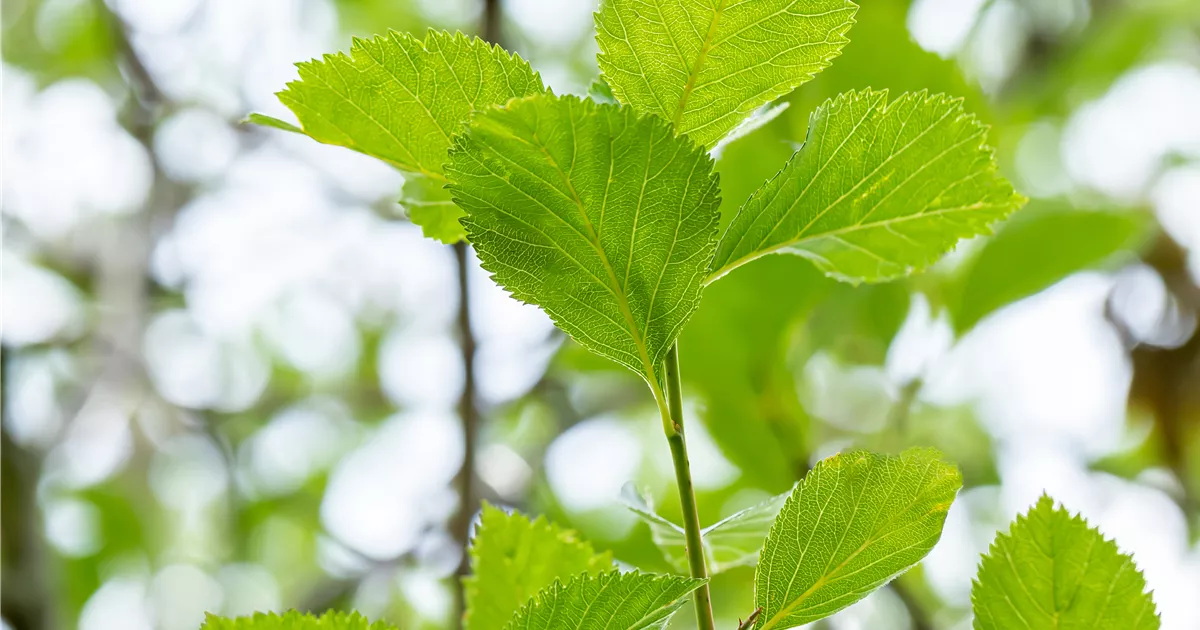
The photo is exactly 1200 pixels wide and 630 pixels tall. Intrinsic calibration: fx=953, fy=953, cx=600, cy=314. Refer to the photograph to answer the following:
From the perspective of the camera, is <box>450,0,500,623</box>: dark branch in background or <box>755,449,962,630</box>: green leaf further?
<box>450,0,500,623</box>: dark branch in background

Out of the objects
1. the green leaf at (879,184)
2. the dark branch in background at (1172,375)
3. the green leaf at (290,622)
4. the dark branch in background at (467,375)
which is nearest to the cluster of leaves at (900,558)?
the green leaf at (290,622)

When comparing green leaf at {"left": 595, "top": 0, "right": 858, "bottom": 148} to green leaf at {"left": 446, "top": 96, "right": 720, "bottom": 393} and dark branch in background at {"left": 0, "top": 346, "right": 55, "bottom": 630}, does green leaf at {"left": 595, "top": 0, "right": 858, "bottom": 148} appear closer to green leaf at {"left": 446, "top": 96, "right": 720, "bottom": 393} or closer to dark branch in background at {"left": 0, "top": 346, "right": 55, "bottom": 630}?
green leaf at {"left": 446, "top": 96, "right": 720, "bottom": 393}

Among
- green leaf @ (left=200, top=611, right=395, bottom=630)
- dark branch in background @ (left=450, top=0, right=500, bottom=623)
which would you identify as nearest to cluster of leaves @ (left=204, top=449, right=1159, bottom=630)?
green leaf @ (left=200, top=611, right=395, bottom=630)

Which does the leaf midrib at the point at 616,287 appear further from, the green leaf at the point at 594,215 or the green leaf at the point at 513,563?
the green leaf at the point at 513,563

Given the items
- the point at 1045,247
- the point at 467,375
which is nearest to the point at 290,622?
the point at 467,375

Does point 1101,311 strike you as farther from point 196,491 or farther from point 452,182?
point 196,491

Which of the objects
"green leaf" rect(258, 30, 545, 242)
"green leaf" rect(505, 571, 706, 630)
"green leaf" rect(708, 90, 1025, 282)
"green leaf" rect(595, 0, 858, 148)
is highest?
"green leaf" rect(595, 0, 858, 148)

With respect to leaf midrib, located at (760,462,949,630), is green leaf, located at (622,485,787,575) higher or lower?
higher
